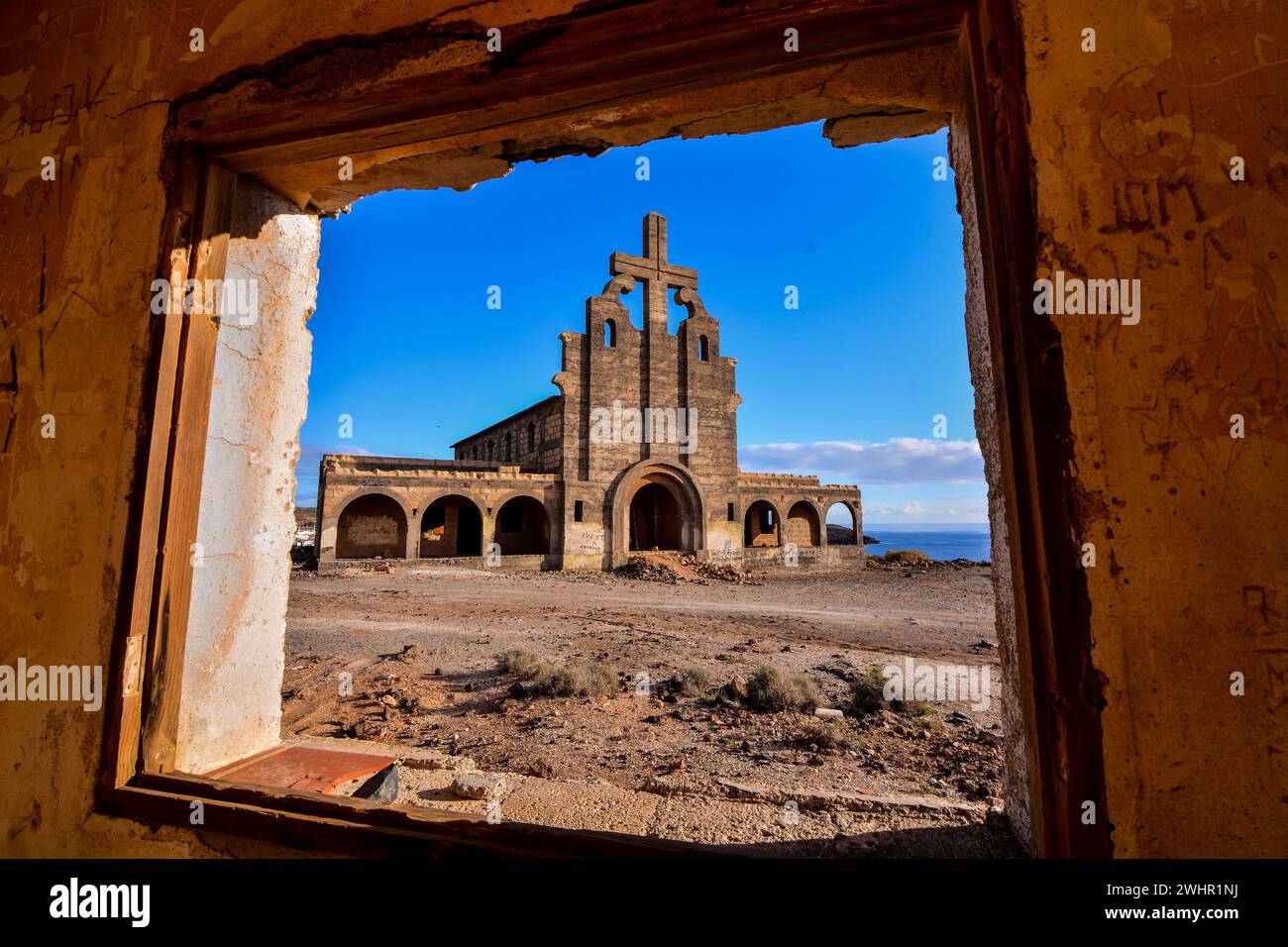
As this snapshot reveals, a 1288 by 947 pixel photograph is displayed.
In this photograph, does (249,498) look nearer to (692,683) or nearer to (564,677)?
(564,677)

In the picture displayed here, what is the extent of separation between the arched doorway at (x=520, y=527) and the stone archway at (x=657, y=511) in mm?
3724

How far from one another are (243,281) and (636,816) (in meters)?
2.61

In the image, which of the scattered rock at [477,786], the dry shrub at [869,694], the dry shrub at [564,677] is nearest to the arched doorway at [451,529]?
the dry shrub at [564,677]

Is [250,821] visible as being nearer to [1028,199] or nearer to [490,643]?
[1028,199]

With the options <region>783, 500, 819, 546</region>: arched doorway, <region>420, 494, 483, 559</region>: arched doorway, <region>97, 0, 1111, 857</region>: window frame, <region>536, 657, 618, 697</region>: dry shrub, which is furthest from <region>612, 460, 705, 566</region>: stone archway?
<region>97, 0, 1111, 857</region>: window frame

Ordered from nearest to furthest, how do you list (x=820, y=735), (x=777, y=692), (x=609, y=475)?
(x=820, y=735), (x=777, y=692), (x=609, y=475)

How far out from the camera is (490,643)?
763cm

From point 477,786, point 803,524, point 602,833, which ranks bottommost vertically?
point 477,786

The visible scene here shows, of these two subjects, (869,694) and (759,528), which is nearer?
(869,694)

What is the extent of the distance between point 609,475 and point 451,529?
7019 millimetres

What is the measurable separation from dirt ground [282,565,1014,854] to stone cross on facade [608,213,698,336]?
13.5m

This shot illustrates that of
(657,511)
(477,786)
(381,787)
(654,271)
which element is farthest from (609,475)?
(381,787)

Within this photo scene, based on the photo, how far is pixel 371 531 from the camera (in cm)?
2055
